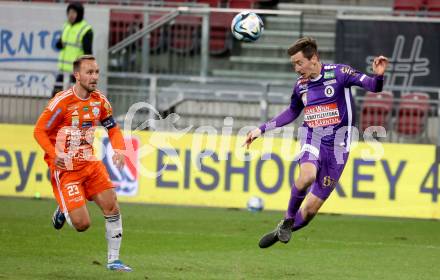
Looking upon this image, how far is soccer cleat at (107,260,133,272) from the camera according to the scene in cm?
1020

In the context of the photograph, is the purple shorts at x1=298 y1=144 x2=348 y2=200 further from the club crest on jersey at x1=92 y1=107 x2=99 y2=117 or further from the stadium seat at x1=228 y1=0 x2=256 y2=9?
the stadium seat at x1=228 y1=0 x2=256 y2=9

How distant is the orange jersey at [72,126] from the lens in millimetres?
10516

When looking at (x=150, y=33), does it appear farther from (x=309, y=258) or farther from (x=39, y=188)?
(x=309, y=258)

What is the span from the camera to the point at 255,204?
54.7ft

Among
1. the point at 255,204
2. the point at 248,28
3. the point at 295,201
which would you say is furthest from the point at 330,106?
the point at 255,204

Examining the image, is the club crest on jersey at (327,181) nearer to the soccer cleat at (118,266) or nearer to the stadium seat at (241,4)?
the soccer cleat at (118,266)

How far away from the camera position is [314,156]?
11023 millimetres

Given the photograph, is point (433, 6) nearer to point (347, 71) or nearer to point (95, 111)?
point (347, 71)

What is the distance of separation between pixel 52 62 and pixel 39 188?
10.1 feet

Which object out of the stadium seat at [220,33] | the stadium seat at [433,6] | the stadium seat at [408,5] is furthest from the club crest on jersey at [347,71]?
the stadium seat at [408,5]

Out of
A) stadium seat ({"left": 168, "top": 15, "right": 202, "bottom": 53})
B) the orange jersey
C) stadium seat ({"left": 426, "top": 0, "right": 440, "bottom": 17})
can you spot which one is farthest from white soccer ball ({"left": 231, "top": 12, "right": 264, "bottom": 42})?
stadium seat ({"left": 426, "top": 0, "right": 440, "bottom": 17})

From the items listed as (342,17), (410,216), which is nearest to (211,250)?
(410,216)

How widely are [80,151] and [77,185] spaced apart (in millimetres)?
349

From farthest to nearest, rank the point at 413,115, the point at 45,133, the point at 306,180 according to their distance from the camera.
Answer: the point at 413,115 < the point at 306,180 < the point at 45,133
